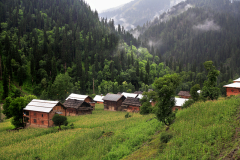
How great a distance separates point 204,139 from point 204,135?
93 cm

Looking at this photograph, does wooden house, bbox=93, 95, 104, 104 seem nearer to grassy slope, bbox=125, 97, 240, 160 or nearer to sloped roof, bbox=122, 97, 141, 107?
sloped roof, bbox=122, 97, 141, 107

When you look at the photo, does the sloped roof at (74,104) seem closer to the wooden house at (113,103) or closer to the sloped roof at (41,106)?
the sloped roof at (41,106)

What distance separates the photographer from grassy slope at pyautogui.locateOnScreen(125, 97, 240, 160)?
51.4ft

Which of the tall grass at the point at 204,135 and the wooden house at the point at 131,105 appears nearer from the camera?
the tall grass at the point at 204,135

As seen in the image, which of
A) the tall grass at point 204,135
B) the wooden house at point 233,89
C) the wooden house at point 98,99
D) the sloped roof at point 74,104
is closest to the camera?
the tall grass at point 204,135

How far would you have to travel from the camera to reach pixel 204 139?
59.0ft

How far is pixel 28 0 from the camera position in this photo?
16812 cm

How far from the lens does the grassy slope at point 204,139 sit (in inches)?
617

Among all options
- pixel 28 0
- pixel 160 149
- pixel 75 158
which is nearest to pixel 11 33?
pixel 28 0

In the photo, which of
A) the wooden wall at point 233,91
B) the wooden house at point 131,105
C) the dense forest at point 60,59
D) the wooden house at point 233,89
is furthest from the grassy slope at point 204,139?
the dense forest at point 60,59

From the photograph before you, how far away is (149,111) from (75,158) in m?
32.3

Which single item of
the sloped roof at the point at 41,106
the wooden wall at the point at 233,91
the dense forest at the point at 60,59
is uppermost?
the dense forest at the point at 60,59

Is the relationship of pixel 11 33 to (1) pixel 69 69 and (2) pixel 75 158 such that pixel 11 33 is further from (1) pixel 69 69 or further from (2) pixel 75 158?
(2) pixel 75 158

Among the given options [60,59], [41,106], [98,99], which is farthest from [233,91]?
[60,59]
